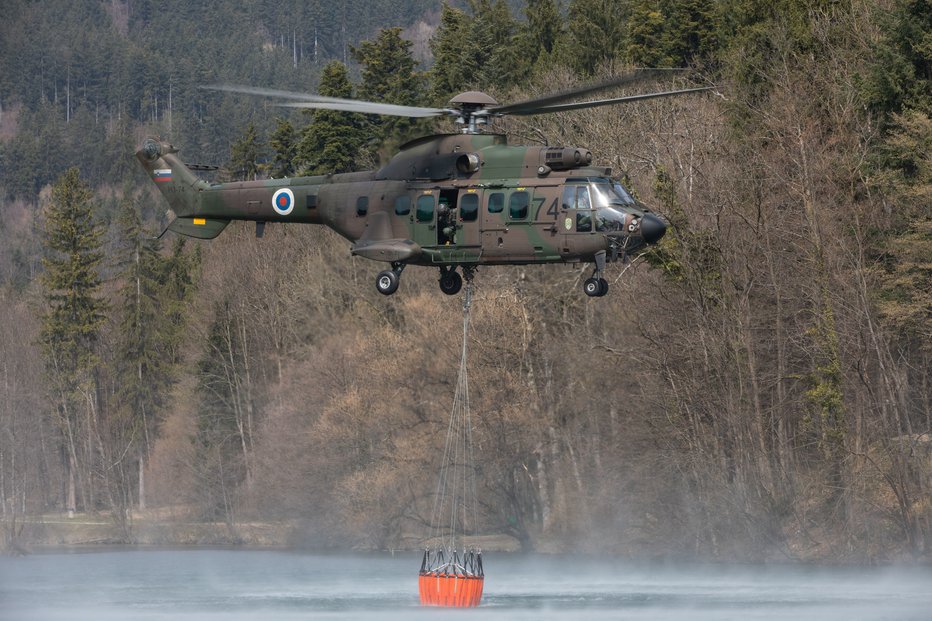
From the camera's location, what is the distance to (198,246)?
8519cm

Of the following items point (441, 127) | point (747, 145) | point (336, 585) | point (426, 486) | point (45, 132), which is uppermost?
point (45, 132)

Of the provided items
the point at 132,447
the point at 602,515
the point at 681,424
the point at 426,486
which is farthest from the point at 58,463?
the point at 681,424

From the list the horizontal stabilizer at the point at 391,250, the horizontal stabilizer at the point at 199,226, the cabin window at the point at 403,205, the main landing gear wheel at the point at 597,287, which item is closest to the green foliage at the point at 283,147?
the horizontal stabilizer at the point at 199,226

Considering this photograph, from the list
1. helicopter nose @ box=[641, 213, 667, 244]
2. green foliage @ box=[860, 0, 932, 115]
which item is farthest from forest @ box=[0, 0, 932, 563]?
helicopter nose @ box=[641, 213, 667, 244]

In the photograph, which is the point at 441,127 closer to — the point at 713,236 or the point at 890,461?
the point at 713,236

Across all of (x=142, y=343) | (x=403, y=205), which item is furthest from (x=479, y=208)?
(x=142, y=343)

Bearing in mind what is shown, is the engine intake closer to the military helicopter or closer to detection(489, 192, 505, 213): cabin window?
A: the military helicopter

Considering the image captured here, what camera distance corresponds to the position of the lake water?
154 feet

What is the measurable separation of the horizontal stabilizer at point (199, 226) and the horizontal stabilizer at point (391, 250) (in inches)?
197

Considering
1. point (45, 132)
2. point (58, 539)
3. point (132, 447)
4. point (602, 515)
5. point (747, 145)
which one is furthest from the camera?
point (45, 132)

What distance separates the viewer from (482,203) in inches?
1102

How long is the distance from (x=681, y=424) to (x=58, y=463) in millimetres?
47439

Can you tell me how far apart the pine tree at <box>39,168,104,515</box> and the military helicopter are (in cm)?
5942

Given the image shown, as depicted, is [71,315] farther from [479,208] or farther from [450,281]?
[479,208]
